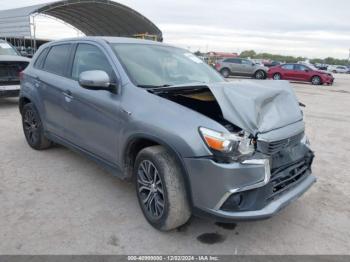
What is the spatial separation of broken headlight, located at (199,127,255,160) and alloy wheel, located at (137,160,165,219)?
0.60 metres

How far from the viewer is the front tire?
9.59 ft

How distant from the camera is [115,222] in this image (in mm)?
3395

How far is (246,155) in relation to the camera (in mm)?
2756

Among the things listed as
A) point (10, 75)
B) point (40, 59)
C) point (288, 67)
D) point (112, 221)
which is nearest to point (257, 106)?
point (112, 221)

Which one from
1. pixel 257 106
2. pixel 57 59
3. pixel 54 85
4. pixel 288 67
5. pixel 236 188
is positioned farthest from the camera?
pixel 288 67

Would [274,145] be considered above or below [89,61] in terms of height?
below

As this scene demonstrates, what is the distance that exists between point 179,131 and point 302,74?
2355 cm

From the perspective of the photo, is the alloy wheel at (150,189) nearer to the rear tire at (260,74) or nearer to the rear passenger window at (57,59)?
the rear passenger window at (57,59)

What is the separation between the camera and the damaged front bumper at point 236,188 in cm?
268

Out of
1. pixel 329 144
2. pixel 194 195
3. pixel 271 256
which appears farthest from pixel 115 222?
pixel 329 144

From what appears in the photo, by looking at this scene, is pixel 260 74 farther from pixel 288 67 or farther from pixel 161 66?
pixel 161 66

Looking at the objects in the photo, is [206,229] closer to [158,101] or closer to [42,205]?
[158,101]

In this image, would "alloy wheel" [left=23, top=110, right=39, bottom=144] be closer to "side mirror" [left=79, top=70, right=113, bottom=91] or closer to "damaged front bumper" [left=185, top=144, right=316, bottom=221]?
"side mirror" [left=79, top=70, right=113, bottom=91]

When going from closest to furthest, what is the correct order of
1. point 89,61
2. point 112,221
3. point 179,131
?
point 179,131, point 112,221, point 89,61
